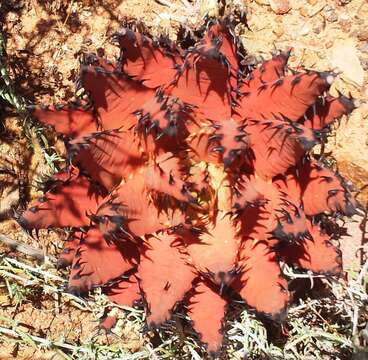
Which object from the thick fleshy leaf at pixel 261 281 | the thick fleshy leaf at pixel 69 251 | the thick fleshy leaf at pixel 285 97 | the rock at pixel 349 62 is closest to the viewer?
the thick fleshy leaf at pixel 285 97

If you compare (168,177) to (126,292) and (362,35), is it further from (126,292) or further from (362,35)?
(362,35)

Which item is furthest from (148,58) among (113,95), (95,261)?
(95,261)

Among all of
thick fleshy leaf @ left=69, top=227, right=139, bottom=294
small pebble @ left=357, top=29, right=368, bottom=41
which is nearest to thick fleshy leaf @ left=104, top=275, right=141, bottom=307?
thick fleshy leaf @ left=69, top=227, right=139, bottom=294

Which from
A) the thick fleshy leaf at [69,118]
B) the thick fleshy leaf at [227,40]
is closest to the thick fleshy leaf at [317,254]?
the thick fleshy leaf at [227,40]

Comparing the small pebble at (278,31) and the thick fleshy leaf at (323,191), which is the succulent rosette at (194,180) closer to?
the thick fleshy leaf at (323,191)

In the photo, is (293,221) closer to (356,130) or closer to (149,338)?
(356,130)

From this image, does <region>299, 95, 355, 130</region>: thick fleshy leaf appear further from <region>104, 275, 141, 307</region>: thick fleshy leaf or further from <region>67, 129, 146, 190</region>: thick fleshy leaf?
<region>104, 275, 141, 307</region>: thick fleshy leaf
